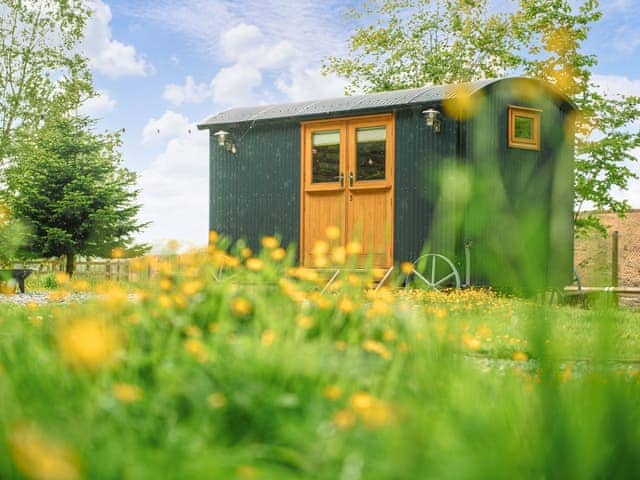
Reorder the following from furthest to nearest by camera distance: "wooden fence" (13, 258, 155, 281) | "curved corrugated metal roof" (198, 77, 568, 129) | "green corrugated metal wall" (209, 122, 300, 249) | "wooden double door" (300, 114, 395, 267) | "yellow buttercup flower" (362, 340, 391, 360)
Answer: "wooden fence" (13, 258, 155, 281) < "green corrugated metal wall" (209, 122, 300, 249) < "wooden double door" (300, 114, 395, 267) < "curved corrugated metal roof" (198, 77, 568, 129) < "yellow buttercup flower" (362, 340, 391, 360)

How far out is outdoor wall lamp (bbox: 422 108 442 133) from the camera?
1007cm

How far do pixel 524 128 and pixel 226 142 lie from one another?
14.6 ft

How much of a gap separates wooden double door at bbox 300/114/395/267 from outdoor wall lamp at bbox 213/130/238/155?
1.41 meters

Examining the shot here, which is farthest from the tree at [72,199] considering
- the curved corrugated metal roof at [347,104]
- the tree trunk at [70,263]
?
the curved corrugated metal roof at [347,104]

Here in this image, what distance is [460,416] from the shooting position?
1.85 m

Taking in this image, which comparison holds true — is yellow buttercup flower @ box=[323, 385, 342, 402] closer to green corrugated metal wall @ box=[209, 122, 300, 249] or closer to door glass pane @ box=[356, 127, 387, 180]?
door glass pane @ box=[356, 127, 387, 180]

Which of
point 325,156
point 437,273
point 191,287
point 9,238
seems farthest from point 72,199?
point 191,287

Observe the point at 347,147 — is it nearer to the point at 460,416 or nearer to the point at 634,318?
the point at 634,318

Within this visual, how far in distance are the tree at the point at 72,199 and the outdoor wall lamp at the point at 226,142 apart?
244 inches

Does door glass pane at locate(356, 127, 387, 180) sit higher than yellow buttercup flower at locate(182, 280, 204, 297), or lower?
higher

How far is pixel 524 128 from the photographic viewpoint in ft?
36.8


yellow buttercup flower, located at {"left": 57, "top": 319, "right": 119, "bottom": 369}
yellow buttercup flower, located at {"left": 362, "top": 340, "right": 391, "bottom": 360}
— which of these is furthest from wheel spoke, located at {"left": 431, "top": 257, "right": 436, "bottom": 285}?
yellow buttercup flower, located at {"left": 57, "top": 319, "right": 119, "bottom": 369}

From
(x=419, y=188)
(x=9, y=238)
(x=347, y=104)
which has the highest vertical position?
(x=347, y=104)

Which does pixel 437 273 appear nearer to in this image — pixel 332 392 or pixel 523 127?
pixel 523 127
